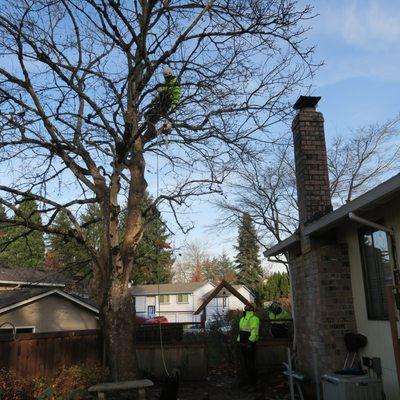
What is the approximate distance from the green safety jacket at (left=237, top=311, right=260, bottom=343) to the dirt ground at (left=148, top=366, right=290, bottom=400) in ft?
3.31

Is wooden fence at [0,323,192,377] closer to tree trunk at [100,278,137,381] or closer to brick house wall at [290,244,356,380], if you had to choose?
tree trunk at [100,278,137,381]

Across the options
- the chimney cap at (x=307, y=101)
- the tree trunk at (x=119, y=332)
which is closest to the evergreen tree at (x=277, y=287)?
the tree trunk at (x=119, y=332)

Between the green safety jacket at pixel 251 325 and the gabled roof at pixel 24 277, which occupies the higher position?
the gabled roof at pixel 24 277

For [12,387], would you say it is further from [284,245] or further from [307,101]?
[307,101]

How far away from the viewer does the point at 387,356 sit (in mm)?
7191

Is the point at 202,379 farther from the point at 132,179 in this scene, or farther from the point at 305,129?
the point at 305,129

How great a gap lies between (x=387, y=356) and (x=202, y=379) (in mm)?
6620

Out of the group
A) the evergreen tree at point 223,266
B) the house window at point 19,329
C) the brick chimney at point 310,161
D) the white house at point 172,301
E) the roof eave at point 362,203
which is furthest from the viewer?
the evergreen tree at point 223,266

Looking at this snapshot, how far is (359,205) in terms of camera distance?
6.49 metres

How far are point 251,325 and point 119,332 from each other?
11.2 feet

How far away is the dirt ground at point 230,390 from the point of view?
1009 cm

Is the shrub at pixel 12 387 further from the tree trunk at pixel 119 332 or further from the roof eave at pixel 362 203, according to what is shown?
the roof eave at pixel 362 203

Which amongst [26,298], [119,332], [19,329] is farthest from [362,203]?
[19,329]

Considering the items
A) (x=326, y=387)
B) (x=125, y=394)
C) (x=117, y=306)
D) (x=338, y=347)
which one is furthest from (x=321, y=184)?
(x=125, y=394)
